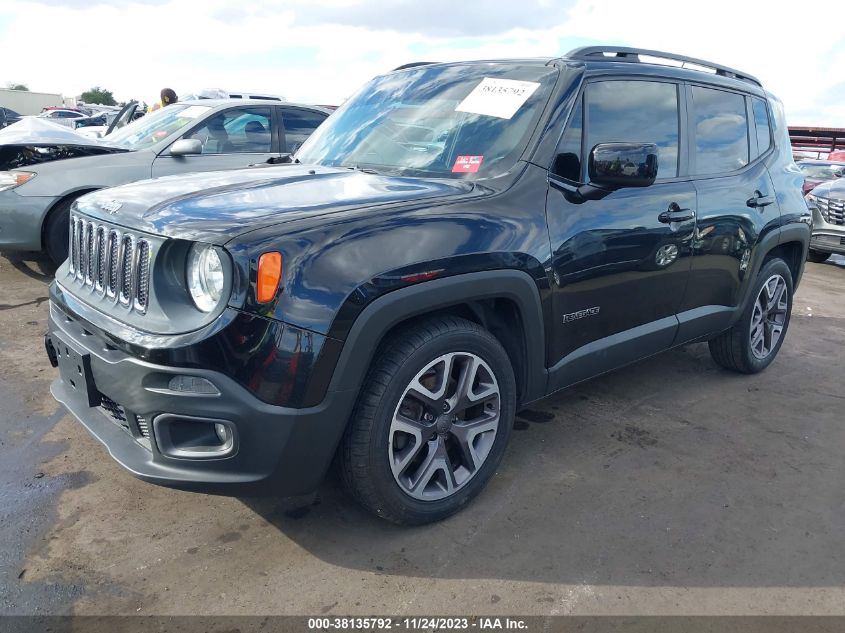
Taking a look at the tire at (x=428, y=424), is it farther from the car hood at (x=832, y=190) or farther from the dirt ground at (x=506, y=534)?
the car hood at (x=832, y=190)

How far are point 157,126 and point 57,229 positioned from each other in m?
1.46

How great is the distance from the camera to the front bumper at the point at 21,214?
19.3 ft

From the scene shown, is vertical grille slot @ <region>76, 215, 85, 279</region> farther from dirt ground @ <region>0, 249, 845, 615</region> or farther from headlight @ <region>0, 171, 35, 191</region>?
headlight @ <region>0, 171, 35, 191</region>

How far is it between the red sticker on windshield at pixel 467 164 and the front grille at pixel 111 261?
1365mm

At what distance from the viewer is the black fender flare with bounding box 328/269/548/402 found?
2361 millimetres

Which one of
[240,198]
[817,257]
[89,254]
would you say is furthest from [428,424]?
[817,257]

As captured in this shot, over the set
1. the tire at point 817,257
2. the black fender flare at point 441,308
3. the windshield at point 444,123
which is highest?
the windshield at point 444,123

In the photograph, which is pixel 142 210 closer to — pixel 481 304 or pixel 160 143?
pixel 481 304

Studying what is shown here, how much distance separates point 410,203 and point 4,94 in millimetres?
61464

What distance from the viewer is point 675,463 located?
3473 millimetres

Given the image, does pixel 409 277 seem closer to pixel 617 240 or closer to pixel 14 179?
pixel 617 240

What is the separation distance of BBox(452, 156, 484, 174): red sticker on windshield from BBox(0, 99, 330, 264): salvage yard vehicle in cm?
307

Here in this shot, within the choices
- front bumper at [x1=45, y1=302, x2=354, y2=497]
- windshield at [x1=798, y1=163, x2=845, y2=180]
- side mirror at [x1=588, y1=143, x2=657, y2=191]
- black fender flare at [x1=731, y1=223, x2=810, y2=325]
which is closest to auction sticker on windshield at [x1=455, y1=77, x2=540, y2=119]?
side mirror at [x1=588, y1=143, x2=657, y2=191]

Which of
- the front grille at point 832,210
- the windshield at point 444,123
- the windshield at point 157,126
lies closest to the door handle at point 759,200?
the windshield at point 444,123
